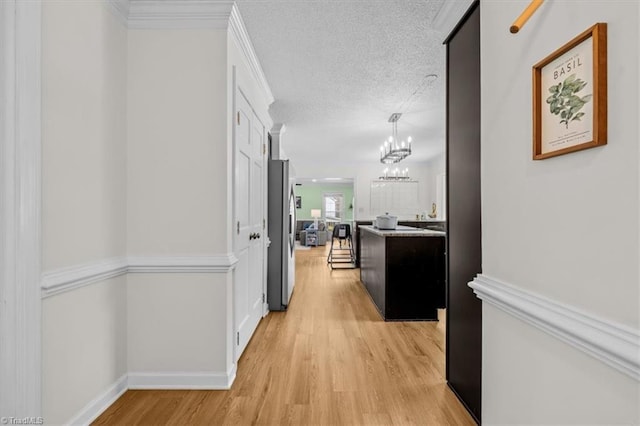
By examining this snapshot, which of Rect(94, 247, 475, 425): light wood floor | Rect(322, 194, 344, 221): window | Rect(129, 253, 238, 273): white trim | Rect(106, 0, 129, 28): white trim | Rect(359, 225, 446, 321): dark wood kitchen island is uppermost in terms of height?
Rect(106, 0, 129, 28): white trim

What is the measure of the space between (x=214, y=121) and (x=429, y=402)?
7.06 ft

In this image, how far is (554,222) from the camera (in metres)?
0.99

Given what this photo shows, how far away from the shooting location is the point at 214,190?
206 cm

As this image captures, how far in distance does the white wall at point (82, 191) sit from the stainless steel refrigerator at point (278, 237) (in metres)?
1.80

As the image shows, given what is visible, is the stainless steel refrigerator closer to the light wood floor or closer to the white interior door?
the white interior door

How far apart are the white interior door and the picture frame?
1.77 meters

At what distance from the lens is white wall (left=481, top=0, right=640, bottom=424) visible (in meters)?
0.77

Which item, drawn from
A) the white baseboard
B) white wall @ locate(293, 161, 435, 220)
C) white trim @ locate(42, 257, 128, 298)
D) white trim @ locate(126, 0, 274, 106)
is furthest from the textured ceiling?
white wall @ locate(293, 161, 435, 220)

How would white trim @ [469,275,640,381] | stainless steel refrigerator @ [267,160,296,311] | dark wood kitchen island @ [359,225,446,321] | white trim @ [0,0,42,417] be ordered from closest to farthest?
white trim @ [469,275,640,381] → white trim @ [0,0,42,417] → dark wood kitchen island @ [359,225,446,321] → stainless steel refrigerator @ [267,160,296,311]

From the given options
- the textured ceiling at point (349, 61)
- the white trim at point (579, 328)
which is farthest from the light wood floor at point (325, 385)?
the textured ceiling at point (349, 61)

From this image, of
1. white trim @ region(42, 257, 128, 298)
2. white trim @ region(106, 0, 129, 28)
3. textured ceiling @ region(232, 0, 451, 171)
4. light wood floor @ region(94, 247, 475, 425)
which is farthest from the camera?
textured ceiling @ region(232, 0, 451, 171)

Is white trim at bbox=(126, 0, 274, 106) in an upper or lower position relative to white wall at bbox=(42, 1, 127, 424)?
upper

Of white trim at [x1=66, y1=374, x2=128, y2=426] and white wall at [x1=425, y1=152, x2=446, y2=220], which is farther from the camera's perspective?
white wall at [x1=425, y1=152, x2=446, y2=220]

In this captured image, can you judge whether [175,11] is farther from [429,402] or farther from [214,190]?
[429,402]
